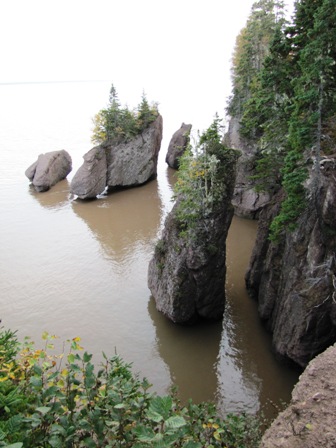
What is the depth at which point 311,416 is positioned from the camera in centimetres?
585

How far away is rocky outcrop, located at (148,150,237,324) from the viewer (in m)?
14.8

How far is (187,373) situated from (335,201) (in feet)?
27.5

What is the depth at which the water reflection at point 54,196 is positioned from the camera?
30877 millimetres

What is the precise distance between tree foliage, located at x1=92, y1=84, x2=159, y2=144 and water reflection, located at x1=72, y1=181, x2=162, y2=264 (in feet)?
16.8

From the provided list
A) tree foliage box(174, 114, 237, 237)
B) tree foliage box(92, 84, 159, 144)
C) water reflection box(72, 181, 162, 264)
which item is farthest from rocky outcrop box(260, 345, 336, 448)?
tree foliage box(92, 84, 159, 144)

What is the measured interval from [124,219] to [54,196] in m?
8.41

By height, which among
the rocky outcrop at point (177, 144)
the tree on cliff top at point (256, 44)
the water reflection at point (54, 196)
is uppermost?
the tree on cliff top at point (256, 44)

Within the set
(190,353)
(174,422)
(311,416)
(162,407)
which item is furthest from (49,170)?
(174,422)

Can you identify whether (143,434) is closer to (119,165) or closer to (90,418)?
(90,418)

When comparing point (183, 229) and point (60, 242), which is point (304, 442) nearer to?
point (183, 229)

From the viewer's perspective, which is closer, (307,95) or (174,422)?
(174,422)

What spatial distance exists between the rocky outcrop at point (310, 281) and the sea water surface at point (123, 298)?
158cm

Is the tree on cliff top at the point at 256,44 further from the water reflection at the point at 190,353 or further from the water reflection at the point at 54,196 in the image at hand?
the water reflection at the point at 190,353

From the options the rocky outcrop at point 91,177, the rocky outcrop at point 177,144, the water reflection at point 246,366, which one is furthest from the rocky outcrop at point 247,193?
the rocky outcrop at point 177,144
